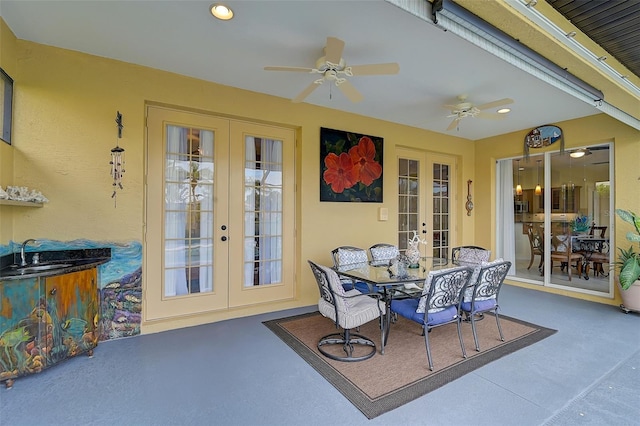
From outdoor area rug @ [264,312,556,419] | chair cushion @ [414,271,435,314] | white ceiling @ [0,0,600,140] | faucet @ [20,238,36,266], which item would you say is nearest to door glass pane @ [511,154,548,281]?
white ceiling @ [0,0,600,140]

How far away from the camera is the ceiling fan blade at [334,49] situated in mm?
2279

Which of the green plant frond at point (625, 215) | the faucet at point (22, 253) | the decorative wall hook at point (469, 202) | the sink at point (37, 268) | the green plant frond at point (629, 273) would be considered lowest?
the green plant frond at point (629, 273)

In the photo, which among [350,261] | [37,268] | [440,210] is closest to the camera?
[37,268]

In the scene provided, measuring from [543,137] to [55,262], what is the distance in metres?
7.17

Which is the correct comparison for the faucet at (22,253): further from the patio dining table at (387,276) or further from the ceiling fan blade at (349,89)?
the ceiling fan blade at (349,89)

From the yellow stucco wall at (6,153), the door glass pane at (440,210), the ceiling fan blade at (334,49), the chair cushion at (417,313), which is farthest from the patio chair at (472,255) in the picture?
the yellow stucco wall at (6,153)

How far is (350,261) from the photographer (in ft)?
13.0

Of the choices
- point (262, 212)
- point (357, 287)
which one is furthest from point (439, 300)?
point (262, 212)

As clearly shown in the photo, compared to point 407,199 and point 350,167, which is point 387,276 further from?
point 407,199

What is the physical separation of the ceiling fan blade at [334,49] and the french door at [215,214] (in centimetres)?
189

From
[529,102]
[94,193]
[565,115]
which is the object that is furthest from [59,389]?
[565,115]

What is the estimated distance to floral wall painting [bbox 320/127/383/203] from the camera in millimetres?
4535

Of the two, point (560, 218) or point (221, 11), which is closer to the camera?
point (221, 11)

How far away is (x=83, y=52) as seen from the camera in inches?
119
